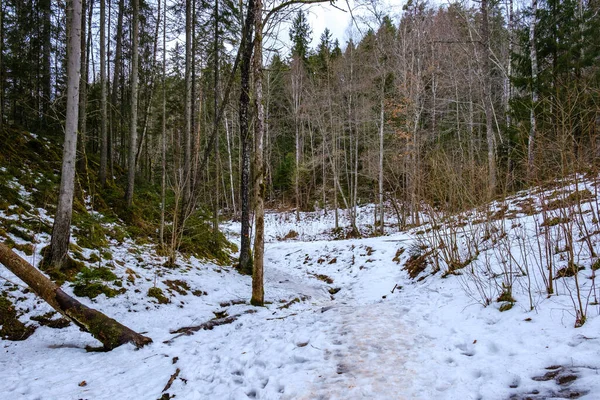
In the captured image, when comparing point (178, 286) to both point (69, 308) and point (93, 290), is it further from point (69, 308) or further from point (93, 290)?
point (69, 308)

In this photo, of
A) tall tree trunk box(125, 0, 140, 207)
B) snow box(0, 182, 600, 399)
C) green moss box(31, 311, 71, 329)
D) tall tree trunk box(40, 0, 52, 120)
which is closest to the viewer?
snow box(0, 182, 600, 399)

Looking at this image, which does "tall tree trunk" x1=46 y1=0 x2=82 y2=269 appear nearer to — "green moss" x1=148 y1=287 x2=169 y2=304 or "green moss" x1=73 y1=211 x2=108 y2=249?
"green moss" x1=73 y1=211 x2=108 y2=249

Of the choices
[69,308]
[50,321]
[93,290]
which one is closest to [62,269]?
[93,290]

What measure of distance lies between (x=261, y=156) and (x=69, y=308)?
3344 millimetres

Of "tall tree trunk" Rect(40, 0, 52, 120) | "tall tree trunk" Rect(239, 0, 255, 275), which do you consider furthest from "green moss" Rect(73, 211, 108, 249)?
"tall tree trunk" Rect(40, 0, 52, 120)

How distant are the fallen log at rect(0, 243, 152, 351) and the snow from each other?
17 cm

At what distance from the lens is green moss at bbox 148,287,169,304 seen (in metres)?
5.25

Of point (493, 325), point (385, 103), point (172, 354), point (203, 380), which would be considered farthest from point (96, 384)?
point (385, 103)

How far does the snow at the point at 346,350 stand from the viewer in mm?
2352

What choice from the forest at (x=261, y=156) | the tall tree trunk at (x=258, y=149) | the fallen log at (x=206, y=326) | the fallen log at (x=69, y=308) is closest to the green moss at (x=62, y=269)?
the forest at (x=261, y=156)

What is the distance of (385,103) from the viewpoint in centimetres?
1471

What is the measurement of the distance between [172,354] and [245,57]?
20.3 ft

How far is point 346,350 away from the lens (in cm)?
314

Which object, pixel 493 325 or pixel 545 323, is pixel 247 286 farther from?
pixel 545 323
